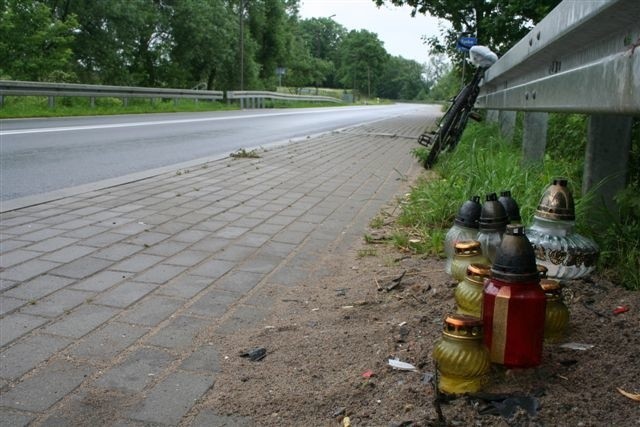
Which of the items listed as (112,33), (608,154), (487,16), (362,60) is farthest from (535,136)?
(362,60)

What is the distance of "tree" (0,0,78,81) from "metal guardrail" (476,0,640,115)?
2619cm

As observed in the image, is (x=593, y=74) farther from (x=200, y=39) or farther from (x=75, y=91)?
(x=200, y=39)

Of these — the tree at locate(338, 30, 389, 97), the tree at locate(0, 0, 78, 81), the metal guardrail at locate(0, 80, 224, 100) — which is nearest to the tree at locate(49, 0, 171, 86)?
the tree at locate(0, 0, 78, 81)

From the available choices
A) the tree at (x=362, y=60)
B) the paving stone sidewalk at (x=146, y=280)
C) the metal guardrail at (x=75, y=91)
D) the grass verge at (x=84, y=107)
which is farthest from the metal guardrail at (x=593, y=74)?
the tree at (x=362, y=60)

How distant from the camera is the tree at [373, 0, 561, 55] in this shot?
42.5 ft

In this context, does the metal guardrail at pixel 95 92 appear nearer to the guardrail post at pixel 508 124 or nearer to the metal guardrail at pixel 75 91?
the metal guardrail at pixel 75 91

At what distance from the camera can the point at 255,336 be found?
2645 mm

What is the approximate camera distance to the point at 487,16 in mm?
17078

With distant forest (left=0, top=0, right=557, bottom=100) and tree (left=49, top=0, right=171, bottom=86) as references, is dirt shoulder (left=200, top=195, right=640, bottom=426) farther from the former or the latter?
tree (left=49, top=0, right=171, bottom=86)

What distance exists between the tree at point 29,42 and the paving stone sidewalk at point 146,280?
72.1 feet

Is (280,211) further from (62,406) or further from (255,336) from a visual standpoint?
(62,406)

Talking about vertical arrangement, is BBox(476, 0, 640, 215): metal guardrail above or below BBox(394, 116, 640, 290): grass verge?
above

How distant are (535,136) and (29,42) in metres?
25.4

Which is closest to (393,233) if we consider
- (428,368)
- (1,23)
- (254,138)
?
(428,368)
